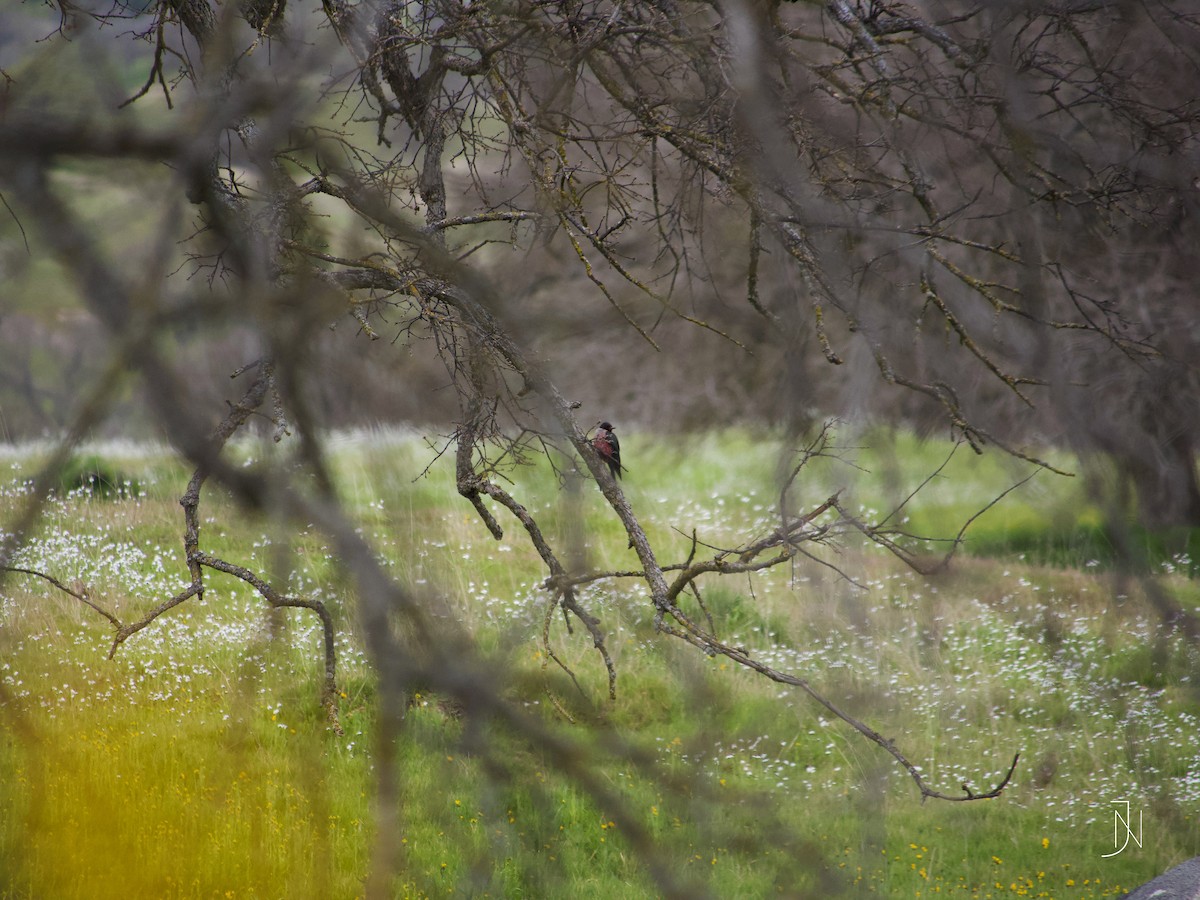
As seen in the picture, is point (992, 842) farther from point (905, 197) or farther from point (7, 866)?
point (7, 866)

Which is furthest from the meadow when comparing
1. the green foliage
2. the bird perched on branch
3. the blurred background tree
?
the blurred background tree

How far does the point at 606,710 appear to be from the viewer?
4.97 metres

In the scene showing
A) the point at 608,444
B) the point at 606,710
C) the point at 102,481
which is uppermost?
the point at 608,444

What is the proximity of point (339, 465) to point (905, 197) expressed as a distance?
4.03 metres

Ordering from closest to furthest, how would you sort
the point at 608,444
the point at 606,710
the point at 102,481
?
the point at 102,481
the point at 608,444
the point at 606,710

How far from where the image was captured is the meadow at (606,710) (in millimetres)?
2889

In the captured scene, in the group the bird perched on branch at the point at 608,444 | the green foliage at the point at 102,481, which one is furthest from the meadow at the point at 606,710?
the bird perched on branch at the point at 608,444

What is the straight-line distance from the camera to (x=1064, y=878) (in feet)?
14.5

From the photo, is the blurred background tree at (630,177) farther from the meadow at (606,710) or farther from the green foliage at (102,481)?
the green foliage at (102,481)

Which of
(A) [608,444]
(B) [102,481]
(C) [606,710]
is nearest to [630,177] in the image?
(A) [608,444]

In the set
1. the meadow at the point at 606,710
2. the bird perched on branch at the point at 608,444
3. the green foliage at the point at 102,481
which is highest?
the bird perched on branch at the point at 608,444

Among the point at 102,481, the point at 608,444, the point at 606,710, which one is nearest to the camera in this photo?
the point at 102,481

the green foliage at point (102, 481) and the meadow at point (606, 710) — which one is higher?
the green foliage at point (102, 481)

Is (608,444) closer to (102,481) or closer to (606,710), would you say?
(606,710)
